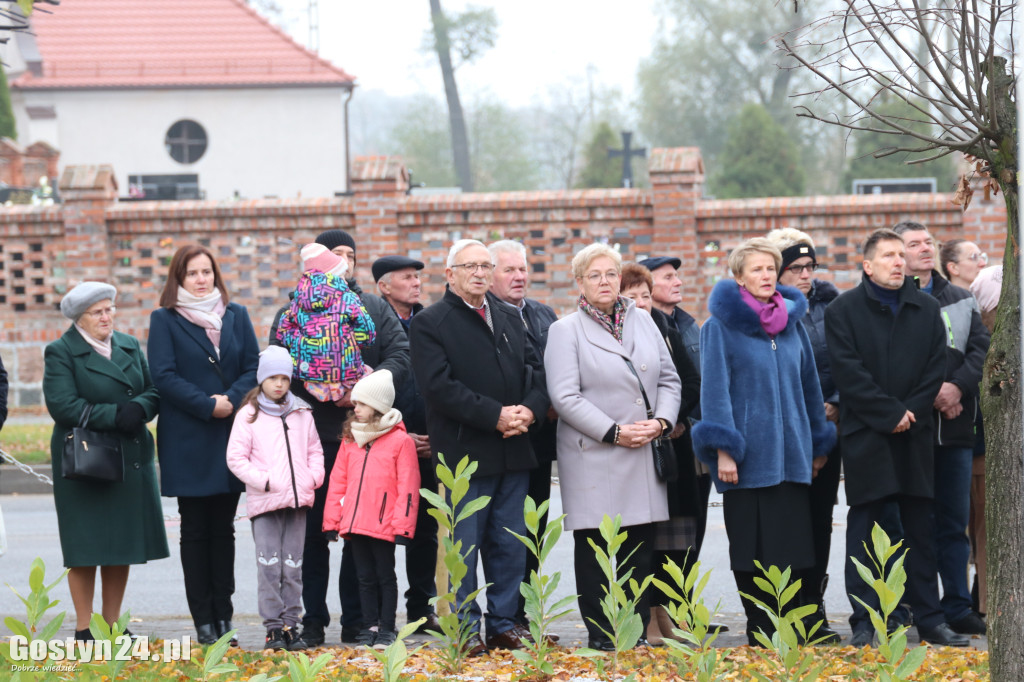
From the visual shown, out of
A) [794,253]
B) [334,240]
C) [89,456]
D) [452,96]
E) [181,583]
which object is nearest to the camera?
[89,456]

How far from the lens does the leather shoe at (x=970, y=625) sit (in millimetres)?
6344

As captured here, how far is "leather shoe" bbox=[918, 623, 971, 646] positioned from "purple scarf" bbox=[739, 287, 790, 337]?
1.59 meters

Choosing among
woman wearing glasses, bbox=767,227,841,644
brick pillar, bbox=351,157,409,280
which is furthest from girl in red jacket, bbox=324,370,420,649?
brick pillar, bbox=351,157,409,280

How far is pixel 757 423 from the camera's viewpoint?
5.96 metres

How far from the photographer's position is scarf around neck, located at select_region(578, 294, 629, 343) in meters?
6.05

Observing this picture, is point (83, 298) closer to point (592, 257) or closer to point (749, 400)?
point (592, 257)

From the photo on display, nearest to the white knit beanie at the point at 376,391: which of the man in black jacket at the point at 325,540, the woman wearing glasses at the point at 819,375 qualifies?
the man in black jacket at the point at 325,540

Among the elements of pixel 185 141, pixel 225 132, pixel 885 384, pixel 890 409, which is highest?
pixel 225 132

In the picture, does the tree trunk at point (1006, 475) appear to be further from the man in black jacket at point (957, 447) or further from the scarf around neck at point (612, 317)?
the scarf around neck at point (612, 317)

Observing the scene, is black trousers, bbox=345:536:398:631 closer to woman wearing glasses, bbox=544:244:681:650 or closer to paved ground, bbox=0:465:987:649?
paved ground, bbox=0:465:987:649

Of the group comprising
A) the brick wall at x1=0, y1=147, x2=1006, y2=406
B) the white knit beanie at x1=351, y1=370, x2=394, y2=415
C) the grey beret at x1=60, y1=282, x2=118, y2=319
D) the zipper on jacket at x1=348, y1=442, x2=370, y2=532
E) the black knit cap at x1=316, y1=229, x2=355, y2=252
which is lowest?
the zipper on jacket at x1=348, y1=442, x2=370, y2=532

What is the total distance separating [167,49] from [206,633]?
108 feet

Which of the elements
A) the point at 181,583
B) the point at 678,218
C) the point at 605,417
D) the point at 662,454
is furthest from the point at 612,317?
the point at 678,218

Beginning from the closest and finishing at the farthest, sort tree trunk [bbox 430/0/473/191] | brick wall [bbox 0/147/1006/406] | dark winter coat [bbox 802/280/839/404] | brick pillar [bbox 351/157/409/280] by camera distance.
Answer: dark winter coat [bbox 802/280/839/404] < brick wall [bbox 0/147/1006/406] < brick pillar [bbox 351/157/409/280] < tree trunk [bbox 430/0/473/191]
